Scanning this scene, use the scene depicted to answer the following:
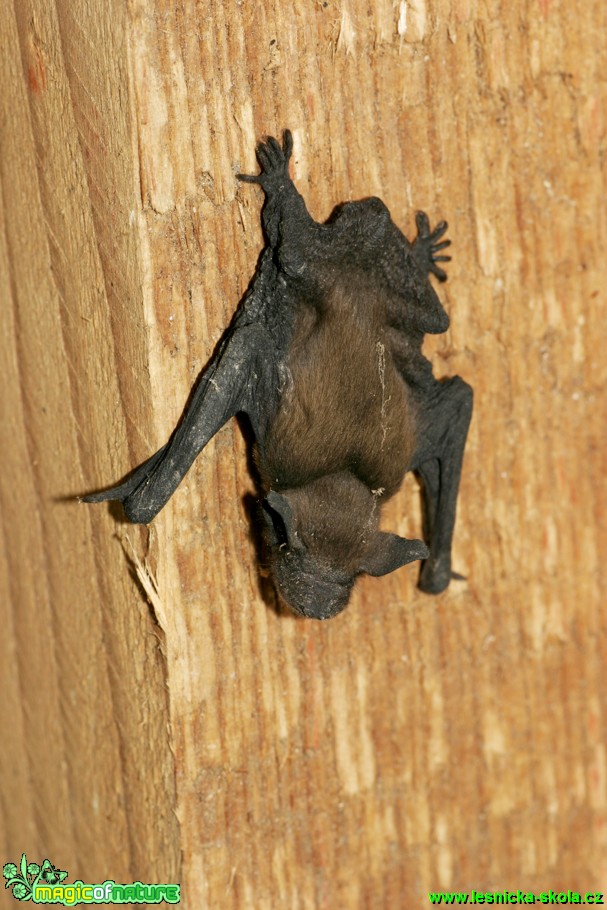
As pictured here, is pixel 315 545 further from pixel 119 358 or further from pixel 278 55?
pixel 278 55

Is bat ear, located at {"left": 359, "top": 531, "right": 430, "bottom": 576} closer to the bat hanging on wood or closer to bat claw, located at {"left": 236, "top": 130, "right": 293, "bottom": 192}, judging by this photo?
the bat hanging on wood

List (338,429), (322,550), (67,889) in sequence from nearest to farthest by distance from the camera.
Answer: (322,550) < (338,429) < (67,889)

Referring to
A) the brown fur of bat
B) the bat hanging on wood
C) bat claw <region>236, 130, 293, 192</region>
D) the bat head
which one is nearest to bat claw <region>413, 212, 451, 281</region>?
the bat hanging on wood

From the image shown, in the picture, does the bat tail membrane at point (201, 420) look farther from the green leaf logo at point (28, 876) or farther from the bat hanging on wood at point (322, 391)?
the green leaf logo at point (28, 876)

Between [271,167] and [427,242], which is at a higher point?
[271,167]

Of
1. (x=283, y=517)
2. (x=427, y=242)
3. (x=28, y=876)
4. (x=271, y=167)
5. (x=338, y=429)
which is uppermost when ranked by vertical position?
(x=271, y=167)

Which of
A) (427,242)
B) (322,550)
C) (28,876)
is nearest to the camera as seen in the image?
(322,550)

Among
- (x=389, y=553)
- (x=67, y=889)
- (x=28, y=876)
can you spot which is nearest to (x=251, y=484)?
(x=389, y=553)

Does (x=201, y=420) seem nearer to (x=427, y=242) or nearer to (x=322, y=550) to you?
(x=322, y=550)
